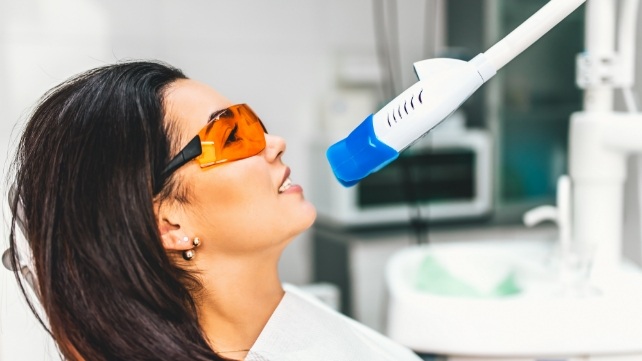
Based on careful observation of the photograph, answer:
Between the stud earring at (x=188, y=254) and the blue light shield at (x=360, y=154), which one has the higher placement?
the blue light shield at (x=360, y=154)

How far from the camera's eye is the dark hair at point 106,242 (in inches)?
A: 32.2

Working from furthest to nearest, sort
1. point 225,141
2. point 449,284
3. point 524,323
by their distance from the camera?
point 449,284 → point 524,323 → point 225,141

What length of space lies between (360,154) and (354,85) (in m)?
1.38

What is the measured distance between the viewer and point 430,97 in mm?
804

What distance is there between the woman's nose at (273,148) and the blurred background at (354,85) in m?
0.90

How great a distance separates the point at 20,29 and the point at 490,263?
1412mm

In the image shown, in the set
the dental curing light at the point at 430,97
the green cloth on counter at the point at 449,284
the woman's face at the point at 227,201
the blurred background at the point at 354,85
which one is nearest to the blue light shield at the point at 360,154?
the dental curing light at the point at 430,97

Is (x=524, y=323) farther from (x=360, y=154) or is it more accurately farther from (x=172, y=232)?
(x=172, y=232)

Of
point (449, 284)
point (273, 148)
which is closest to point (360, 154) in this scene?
point (273, 148)

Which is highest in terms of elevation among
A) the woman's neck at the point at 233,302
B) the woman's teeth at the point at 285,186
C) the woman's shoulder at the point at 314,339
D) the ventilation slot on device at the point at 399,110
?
the ventilation slot on device at the point at 399,110

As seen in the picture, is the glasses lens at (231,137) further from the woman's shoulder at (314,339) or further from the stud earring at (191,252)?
the woman's shoulder at (314,339)

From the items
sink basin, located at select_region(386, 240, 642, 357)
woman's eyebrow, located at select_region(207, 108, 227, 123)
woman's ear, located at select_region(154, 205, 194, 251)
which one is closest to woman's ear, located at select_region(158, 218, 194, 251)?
woman's ear, located at select_region(154, 205, 194, 251)

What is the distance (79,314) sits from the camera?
0.82 metres

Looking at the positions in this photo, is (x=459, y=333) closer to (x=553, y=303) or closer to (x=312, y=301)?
(x=553, y=303)
